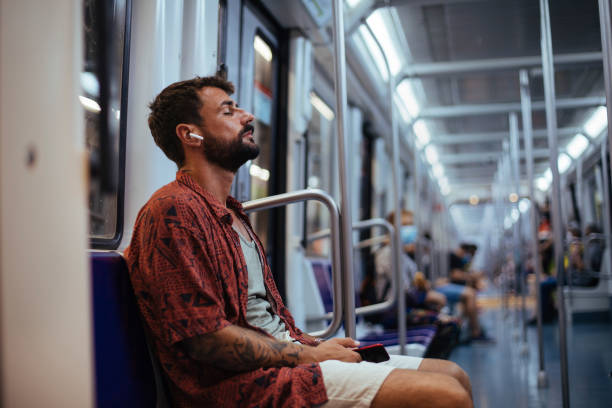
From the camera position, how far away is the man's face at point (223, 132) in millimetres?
1638

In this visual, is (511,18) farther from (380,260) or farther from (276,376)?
(276,376)

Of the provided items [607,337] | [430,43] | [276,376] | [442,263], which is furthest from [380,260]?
[442,263]

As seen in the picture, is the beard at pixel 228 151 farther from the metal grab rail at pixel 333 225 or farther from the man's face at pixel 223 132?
the metal grab rail at pixel 333 225

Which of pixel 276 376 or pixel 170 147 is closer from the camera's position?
pixel 276 376

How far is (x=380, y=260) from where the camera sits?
4.38 metres

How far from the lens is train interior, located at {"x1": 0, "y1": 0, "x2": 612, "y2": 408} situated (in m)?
0.65

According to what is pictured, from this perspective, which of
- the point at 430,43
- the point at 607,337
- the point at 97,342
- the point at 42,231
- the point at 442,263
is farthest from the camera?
the point at 442,263

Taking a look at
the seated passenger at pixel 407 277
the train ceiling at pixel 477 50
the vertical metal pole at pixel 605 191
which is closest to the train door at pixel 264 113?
the train ceiling at pixel 477 50

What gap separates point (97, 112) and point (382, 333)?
2.61m

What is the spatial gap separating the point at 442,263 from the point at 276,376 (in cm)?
940

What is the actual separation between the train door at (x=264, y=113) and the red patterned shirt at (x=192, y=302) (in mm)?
1743

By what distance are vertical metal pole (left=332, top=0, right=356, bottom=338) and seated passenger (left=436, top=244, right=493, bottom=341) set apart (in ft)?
15.2

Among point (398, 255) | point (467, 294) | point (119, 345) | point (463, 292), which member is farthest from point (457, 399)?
point (463, 292)

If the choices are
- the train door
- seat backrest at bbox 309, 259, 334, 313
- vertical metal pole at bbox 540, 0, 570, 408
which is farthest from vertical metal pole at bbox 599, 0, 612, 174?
seat backrest at bbox 309, 259, 334, 313
